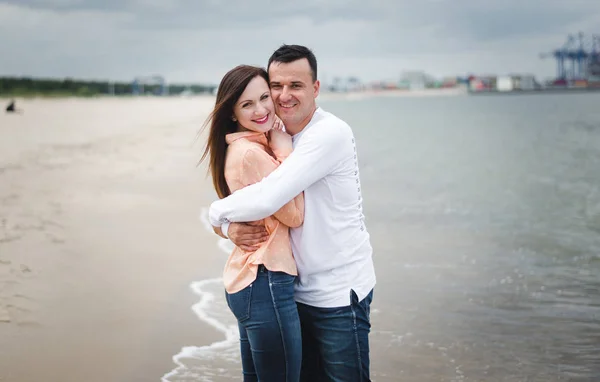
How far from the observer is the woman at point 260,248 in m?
2.93

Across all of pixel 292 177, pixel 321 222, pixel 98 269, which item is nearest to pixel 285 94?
pixel 292 177

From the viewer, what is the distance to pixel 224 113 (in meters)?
3.09

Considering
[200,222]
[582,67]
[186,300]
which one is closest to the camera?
[186,300]

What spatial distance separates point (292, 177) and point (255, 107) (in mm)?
398

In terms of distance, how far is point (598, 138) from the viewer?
1695 inches

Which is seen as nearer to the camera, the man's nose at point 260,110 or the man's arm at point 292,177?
the man's arm at point 292,177

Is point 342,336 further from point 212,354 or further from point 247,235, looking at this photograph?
point 212,354

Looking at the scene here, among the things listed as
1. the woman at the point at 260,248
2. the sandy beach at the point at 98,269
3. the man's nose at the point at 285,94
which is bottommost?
the sandy beach at the point at 98,269

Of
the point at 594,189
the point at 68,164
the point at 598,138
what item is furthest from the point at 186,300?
the point at 598,138

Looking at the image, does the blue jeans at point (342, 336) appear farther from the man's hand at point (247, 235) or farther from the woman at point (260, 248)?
the man's hand at point (247, 235)

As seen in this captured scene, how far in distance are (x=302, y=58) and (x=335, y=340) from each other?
1.25 metres

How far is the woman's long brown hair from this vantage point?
3035 millimetres

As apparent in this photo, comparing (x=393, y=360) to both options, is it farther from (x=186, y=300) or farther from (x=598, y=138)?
(x=598, y=138)

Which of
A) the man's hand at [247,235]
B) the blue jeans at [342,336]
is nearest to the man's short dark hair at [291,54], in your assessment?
the man's hand at [247,235]
